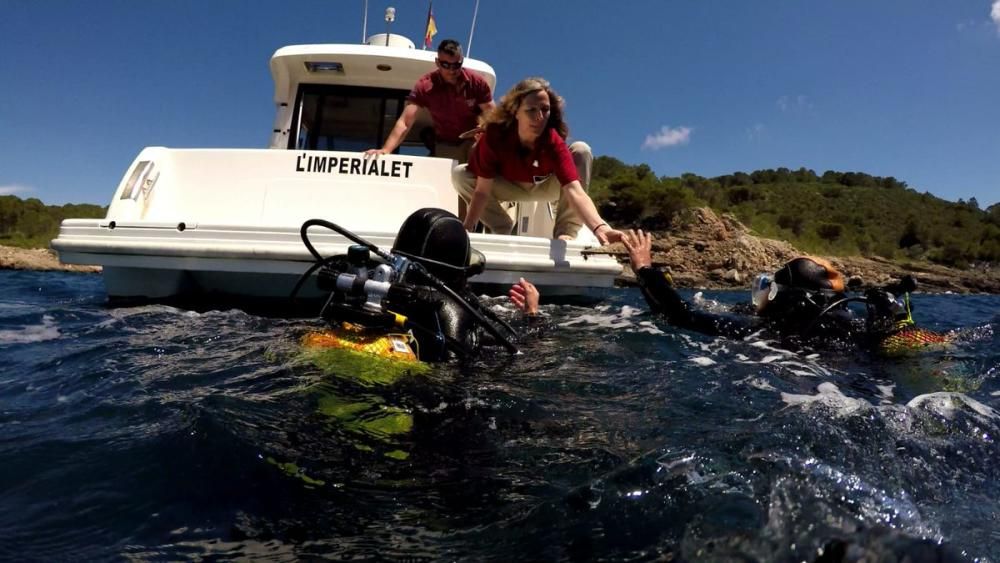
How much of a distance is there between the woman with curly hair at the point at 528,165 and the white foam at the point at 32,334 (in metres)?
2.78

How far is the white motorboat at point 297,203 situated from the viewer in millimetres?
4406

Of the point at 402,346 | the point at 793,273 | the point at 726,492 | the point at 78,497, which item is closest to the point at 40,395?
the point at 78,497

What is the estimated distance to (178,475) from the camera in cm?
166

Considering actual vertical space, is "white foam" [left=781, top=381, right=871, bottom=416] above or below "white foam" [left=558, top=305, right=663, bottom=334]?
below

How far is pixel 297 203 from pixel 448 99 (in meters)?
1.71


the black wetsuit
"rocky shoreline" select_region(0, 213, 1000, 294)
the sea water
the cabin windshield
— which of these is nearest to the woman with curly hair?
the black wetsuit

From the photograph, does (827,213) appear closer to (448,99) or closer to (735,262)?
(735,262)

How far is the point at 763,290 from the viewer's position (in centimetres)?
395

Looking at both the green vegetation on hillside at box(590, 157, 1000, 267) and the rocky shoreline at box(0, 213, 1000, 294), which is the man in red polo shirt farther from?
the green vegetation on hillside at box(590, 157, 1000, 267)

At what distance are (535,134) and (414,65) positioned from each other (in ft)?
9.12

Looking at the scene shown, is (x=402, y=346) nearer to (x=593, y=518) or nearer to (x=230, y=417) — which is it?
(x=230, y=417)

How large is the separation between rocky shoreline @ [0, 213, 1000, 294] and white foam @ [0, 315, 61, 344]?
15.2 metres

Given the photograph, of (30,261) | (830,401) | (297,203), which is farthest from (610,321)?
(30,261)

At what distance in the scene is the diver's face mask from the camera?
154 inches
